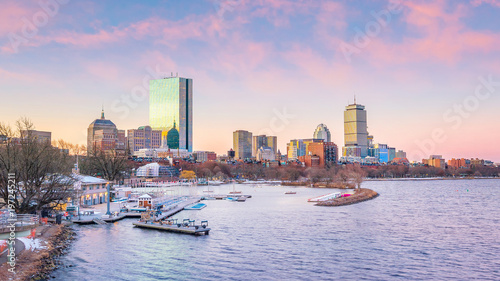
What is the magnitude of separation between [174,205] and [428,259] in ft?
171

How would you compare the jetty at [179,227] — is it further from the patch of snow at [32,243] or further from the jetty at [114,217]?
the patch of snow at [32,243]

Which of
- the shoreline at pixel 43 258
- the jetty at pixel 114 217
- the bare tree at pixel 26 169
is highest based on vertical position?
the bare tree at pixel 26 169

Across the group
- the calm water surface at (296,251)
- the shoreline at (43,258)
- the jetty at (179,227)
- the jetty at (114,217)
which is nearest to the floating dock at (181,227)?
the jetty at (179,227)

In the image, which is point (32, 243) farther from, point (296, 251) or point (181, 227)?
point (296, 251)

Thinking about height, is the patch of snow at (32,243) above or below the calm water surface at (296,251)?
above

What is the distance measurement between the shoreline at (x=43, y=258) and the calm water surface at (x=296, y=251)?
3.35 ft

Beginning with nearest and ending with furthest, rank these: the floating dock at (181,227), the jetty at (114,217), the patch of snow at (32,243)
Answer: the patch of snow at (32,243) → the floating dock at (181,227) → the jetty at (114,217)

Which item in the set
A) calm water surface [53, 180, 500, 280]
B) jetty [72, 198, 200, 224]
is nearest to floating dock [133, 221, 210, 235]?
calm water surface [53, 180, 500, 280]

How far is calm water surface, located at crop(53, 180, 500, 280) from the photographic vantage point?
3356 cm

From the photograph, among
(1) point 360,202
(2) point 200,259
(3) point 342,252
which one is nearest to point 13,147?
(2) point 200,259

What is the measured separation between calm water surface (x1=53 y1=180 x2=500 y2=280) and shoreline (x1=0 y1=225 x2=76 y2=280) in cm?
102

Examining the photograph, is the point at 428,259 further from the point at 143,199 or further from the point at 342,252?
the point at 143,199

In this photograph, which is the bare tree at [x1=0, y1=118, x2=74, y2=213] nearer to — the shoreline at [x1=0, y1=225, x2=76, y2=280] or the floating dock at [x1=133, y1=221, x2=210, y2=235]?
the shoreline at [x1=0, y1=225, x2=76, y2=280]

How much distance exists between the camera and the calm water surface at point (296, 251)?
1321 inches
